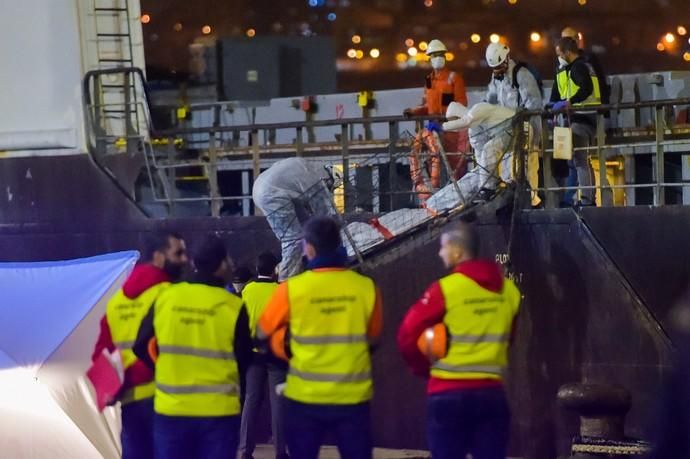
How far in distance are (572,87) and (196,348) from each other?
6.10 m

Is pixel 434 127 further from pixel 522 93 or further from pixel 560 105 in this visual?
pixel 560 105

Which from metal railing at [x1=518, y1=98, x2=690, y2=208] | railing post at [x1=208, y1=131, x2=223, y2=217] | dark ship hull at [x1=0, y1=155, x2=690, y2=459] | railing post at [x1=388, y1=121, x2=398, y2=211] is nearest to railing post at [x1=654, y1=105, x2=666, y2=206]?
metal railing at [x1=518, y1=98, x2=690, y2=208]

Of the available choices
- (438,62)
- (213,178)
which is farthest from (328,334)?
(438,62)

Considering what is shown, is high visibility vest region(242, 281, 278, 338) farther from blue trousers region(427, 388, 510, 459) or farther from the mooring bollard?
blue trousers region(427, 388, 510, 459)

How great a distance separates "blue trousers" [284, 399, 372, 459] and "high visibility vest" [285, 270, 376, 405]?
0.05 metres

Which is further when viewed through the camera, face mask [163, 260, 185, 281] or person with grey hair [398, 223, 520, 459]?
face mask [163, 260, 185, 281]

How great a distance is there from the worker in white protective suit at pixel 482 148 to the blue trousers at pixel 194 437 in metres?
4.28

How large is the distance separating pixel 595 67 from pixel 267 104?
4.85 m

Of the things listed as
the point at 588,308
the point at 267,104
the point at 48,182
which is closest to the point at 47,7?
the point at 48,182

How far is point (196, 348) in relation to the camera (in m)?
6.81

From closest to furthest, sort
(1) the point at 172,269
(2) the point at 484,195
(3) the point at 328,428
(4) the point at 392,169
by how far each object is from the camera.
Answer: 1. (3) the point at 328,428
2. (1) the point at 172,269
3. (2) the point at 484,195
4. (4) the point at 392,169

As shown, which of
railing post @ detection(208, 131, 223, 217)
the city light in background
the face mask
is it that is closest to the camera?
the face mask

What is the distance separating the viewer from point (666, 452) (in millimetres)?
4477

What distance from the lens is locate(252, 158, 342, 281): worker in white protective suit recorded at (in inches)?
432
